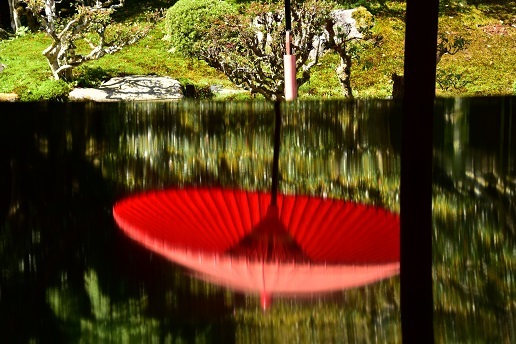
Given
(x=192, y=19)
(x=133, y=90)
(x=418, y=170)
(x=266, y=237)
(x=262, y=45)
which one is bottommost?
(x=133, y=90)

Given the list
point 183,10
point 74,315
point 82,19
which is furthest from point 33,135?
point 82,19

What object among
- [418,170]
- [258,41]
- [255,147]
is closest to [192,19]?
[258,41]

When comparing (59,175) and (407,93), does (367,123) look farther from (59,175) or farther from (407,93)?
(407,93)

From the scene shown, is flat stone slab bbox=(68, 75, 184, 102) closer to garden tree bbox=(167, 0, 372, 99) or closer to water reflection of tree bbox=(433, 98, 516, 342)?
garden tree bbox=(167, 0, 372, 99)

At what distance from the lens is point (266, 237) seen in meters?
1.14

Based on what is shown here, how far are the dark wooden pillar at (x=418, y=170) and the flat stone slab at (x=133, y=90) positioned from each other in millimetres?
4535

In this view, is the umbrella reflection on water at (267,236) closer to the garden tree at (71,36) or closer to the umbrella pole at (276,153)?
the umbrella pole at (276,153)

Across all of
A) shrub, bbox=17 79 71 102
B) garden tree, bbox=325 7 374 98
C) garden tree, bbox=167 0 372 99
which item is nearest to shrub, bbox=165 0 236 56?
garden tree, bbox=167 0 372 99

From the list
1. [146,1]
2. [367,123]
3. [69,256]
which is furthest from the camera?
A: [146,1]

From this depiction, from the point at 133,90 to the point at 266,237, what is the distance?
14.4 ft

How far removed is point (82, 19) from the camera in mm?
5590

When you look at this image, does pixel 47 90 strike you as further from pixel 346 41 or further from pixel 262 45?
pixel 346 41

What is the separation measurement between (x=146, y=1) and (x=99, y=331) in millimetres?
6973

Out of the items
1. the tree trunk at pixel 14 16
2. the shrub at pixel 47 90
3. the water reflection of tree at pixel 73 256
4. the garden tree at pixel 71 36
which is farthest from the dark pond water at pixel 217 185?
the tree trunk at pixel 14 16
